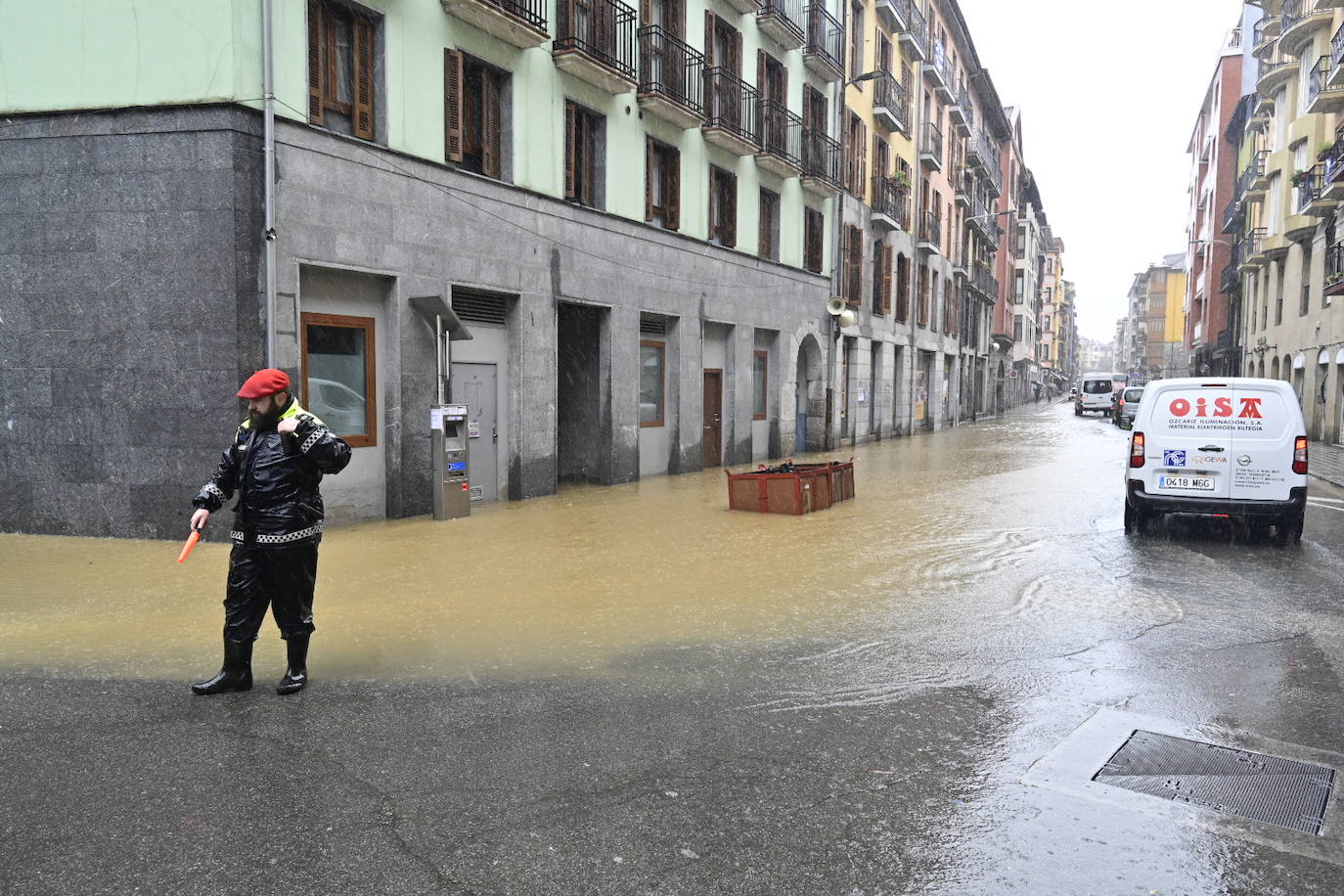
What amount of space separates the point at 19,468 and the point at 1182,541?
12878 mm

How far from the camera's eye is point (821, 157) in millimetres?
25719

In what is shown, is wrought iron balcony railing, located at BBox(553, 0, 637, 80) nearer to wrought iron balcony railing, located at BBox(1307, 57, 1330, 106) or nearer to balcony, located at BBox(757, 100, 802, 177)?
balcony, located at BBox(757, 100, 802, 177)

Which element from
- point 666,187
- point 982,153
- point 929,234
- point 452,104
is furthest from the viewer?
point 982,153

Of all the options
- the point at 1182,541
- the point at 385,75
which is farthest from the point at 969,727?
the point at 385,75

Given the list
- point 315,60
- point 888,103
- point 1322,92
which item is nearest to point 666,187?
point 315,60

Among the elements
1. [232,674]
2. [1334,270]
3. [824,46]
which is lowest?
[232,674]

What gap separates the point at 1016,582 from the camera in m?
8.65

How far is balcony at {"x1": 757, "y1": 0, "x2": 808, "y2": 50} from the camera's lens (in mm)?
22078

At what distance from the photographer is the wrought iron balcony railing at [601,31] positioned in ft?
50.5

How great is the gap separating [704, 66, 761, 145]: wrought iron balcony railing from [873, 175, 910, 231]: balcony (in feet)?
31.8

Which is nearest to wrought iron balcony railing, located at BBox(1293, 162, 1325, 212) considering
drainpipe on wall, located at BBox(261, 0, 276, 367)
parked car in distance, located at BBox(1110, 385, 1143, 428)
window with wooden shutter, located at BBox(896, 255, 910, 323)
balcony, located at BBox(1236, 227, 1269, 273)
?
balcony, located at BBox(1236, 227, 1269, 273)

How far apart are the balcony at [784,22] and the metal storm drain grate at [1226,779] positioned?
20426 mm

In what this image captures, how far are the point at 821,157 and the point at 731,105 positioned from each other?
5.38m

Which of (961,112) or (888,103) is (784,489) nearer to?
(888,103)
